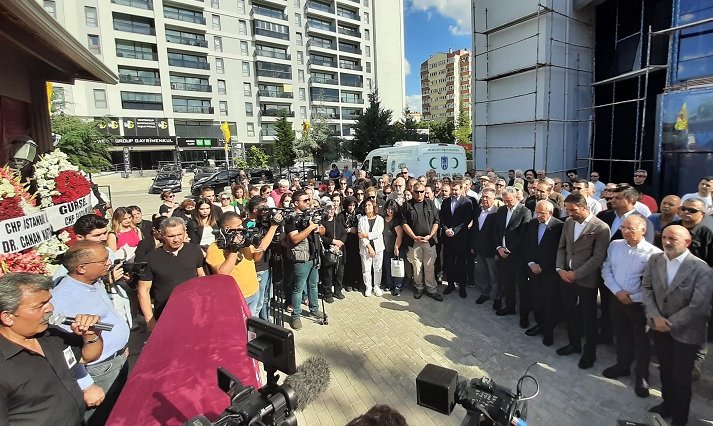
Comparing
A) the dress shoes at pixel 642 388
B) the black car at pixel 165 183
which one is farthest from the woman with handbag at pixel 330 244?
the black car at pixel 165 183

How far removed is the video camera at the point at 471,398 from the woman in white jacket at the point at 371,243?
458cm

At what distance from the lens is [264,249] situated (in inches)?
164

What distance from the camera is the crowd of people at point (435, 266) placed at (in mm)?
2684

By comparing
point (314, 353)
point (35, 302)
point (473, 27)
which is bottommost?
point (314, 353)

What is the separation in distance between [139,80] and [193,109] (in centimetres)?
593

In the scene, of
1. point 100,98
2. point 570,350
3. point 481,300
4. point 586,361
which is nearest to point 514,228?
point 481,300

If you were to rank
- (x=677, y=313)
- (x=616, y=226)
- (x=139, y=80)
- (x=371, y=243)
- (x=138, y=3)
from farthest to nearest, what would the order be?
(x=139, y=80)
(x=138, y=3)
(x=371, y=243)
(x=616, y=226)
(x=677, y=313)

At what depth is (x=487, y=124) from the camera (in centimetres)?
1504

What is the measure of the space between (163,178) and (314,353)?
25.0m

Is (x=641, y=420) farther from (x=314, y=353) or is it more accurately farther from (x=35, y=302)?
(x=35, y=302)

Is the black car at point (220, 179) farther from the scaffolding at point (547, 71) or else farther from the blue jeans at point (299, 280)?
the blue jeans at point (299, 280)

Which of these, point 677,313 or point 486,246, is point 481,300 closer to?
point 486,246

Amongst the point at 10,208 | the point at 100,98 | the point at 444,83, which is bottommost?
the point at 10,208

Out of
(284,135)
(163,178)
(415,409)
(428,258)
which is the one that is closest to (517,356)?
(415,409)
